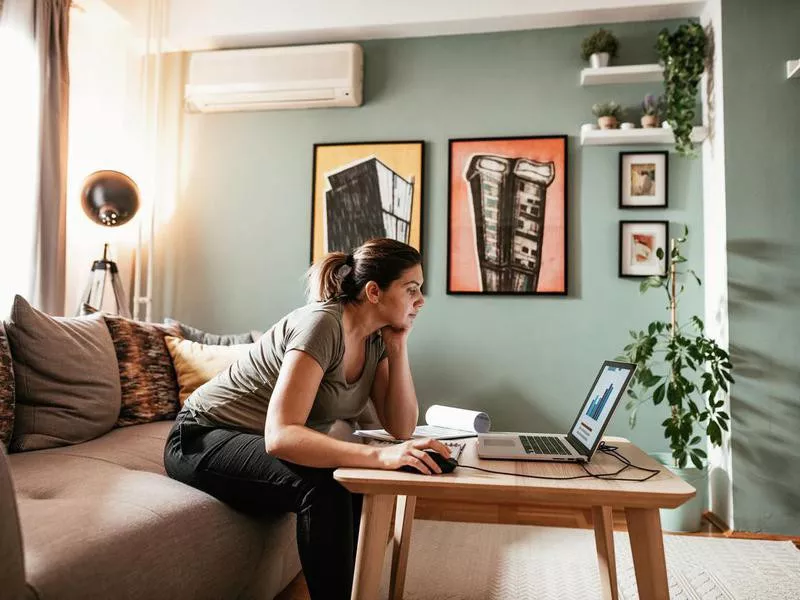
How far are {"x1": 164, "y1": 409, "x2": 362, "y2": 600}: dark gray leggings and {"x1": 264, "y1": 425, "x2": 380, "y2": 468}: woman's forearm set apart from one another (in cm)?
11

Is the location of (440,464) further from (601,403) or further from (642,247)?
(642,247)

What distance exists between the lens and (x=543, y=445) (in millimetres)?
1401

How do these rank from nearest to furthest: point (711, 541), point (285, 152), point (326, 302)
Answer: point (326, 302), point (711, 541), point (285, 152)

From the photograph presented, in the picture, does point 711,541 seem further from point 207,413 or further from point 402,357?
point 207,413

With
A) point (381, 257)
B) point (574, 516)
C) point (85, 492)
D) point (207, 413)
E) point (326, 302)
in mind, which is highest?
point (381, 257)

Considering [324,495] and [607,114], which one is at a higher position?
[607,114]

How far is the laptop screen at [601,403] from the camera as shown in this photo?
1287 millimetres

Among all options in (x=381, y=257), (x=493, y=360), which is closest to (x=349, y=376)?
(x=381, y=257)

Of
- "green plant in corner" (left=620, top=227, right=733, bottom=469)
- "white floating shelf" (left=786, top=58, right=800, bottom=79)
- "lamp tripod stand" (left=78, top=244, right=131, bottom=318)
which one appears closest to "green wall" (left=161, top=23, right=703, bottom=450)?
"green plant in corner" (left=620, top=227, right=733, bottom=469)

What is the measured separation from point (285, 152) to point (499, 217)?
118 cm

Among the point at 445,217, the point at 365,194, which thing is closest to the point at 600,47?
the point at 445,217

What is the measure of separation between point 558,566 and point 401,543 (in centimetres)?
68

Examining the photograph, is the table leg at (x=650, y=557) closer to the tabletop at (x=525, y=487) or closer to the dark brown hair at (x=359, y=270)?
the tabletop at (x=525, y=487)

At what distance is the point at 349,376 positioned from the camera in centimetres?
160
